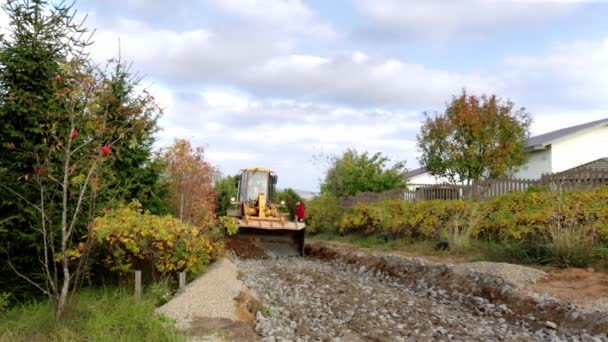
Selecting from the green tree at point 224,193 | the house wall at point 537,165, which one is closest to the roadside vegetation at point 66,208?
the green tree at point 224,193

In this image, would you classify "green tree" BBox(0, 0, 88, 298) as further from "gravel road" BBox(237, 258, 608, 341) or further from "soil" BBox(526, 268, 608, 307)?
"soil" BBox(526, 268, 608, 307)

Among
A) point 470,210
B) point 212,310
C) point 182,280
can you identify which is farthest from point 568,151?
point 212,310

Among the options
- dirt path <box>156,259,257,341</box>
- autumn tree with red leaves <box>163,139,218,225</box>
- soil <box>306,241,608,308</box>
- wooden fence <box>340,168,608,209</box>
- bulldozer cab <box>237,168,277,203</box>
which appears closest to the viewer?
dirt path <box>156,259,257,341</box>

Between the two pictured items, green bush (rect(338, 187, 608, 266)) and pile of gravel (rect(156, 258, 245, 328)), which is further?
green bush (rect(338, 187, 608, 266))

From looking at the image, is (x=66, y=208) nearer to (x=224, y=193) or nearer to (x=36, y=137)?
(x=36, y=137)

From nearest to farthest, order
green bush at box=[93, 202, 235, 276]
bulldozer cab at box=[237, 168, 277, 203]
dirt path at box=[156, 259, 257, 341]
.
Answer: dirt path at box=[156, 259, 257, 341] < green bush at box=[93, 202, 235, 276] < bulldozer cab at box=[237, 168, 277, 203]

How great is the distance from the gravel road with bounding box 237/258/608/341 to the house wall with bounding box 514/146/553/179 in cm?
2047

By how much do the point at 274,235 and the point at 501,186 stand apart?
7.10 meters

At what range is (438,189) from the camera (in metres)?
20.2

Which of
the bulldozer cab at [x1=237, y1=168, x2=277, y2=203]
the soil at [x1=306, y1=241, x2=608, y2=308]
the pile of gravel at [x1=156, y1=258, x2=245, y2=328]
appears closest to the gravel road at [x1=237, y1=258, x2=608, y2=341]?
the pile of gravel at [x1=156, y1=258, x2=245, y2=328]

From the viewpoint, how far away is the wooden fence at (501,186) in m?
14.1

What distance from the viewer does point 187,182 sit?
17609 mm

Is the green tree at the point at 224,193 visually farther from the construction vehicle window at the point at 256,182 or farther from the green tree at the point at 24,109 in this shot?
the green tree at the point at 24,109

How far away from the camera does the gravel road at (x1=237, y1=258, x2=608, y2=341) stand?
732cm
